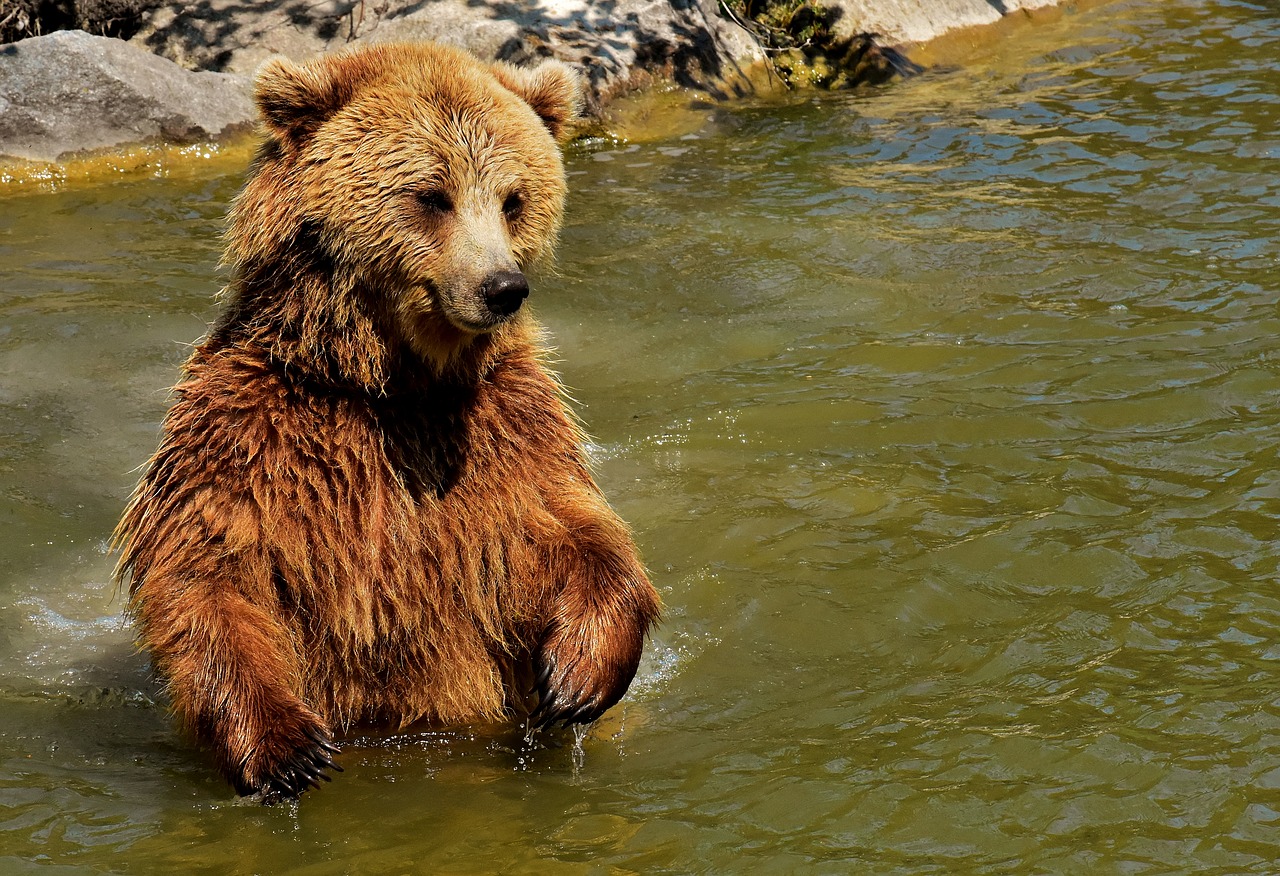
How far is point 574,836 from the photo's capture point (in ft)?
12.4

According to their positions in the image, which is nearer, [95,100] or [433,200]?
[433,200]

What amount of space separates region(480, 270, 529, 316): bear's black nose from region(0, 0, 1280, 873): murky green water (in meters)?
1.39

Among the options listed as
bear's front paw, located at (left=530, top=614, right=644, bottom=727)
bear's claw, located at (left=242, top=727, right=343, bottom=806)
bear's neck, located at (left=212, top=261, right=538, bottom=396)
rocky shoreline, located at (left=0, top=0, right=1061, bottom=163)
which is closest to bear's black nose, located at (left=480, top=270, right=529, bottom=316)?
bear's neck, located at (left=212, top=261, right=538, bottom=396)

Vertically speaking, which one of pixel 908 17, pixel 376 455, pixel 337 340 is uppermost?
pixel 908 17

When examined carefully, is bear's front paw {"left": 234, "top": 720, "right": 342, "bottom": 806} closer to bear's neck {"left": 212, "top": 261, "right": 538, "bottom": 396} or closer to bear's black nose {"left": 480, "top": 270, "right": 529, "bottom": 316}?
bear's neck {"left": 212, "top": 261, "right": 538, "bottom": 396}

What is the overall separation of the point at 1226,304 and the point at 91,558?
560 centimetres

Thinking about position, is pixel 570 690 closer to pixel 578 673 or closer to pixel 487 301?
pixel 578 673

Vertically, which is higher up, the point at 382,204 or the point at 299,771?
the point at 382,204

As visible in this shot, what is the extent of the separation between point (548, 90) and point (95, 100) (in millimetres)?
6932

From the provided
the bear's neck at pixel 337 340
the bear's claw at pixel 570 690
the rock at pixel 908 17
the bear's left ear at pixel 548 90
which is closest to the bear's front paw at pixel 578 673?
the bear's claw at pixel 570 690

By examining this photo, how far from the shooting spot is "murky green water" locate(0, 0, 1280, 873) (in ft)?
12.4

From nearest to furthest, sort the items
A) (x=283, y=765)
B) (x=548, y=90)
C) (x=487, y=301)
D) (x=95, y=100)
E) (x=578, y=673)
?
(x=283, y=765), (x=487, y=301), (x=578, y=673), (x=548, y=90), (x=95, y=100)

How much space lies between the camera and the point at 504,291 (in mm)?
3887

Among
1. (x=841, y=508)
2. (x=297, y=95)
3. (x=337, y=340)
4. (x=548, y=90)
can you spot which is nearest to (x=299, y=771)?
(x=337, y=340)
